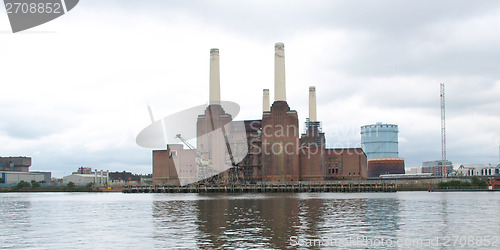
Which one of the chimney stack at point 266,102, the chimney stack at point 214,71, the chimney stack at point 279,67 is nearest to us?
the chimney stack at point 279,67

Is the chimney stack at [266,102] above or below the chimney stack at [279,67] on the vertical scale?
below

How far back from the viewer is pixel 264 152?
137 m

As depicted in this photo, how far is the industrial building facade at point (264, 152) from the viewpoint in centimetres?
13475

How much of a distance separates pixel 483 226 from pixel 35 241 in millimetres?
30096

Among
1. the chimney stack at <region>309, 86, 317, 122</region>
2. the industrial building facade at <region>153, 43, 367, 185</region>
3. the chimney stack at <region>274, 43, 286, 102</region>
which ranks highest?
the chimney stack at <region>274, 43, 286, 102</region>

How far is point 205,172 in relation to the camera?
5610 inches

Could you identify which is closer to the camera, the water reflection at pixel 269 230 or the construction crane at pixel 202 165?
→ the water reflection at pixel 269 230

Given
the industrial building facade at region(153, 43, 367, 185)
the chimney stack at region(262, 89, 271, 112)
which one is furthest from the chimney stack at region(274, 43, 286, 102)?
the chimney stack at region(262, 89, 271, 112)

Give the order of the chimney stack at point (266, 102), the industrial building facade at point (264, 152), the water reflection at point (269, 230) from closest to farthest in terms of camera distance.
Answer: the water reflection at point (269, 230) < the industrial building facade at point (264, 152) < the chimney stack at point (266, 102)

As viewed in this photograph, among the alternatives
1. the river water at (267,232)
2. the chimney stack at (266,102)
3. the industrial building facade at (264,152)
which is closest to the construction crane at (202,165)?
the industrial building facade at (264,152)

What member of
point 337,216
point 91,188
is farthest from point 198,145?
point 337,216

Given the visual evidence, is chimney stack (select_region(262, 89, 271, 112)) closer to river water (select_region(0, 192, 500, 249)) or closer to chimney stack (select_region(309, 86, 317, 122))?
chimney stack (select_region(309, 86, 317, 122))

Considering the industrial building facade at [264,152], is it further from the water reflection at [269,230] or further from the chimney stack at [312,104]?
the water reflection at [269,230]

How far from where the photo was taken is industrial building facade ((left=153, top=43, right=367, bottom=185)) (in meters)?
135
